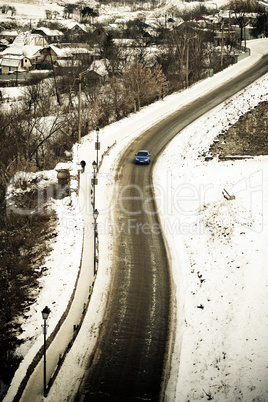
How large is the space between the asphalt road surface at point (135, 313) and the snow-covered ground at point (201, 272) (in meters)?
0.53

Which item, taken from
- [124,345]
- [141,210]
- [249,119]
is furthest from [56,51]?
[124,345]

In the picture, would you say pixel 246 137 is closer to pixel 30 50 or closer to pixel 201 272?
pixel 201 272

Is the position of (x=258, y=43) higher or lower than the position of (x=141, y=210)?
higher

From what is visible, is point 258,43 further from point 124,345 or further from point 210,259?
point 124,345

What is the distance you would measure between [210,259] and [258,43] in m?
72.8

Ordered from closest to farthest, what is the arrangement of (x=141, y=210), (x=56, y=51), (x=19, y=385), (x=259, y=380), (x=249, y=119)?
(x=259, y=380) < (x=19, y=385) < (x=141, y=210) < (x=249, y=119) < (x=56, y=51)

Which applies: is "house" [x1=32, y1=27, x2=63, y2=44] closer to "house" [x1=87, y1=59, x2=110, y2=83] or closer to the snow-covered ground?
"house" [x1=87, y1=59, x2=110, y2=83]

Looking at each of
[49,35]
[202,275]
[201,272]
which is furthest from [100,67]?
[202,275]

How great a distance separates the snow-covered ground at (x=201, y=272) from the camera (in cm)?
1697

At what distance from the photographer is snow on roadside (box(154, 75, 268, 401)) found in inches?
659

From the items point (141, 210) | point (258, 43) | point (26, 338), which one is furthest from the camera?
point (258, 43)

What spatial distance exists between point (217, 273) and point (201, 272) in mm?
985

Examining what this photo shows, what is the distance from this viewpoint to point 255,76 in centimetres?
5756

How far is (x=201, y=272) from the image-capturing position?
77.6ft
